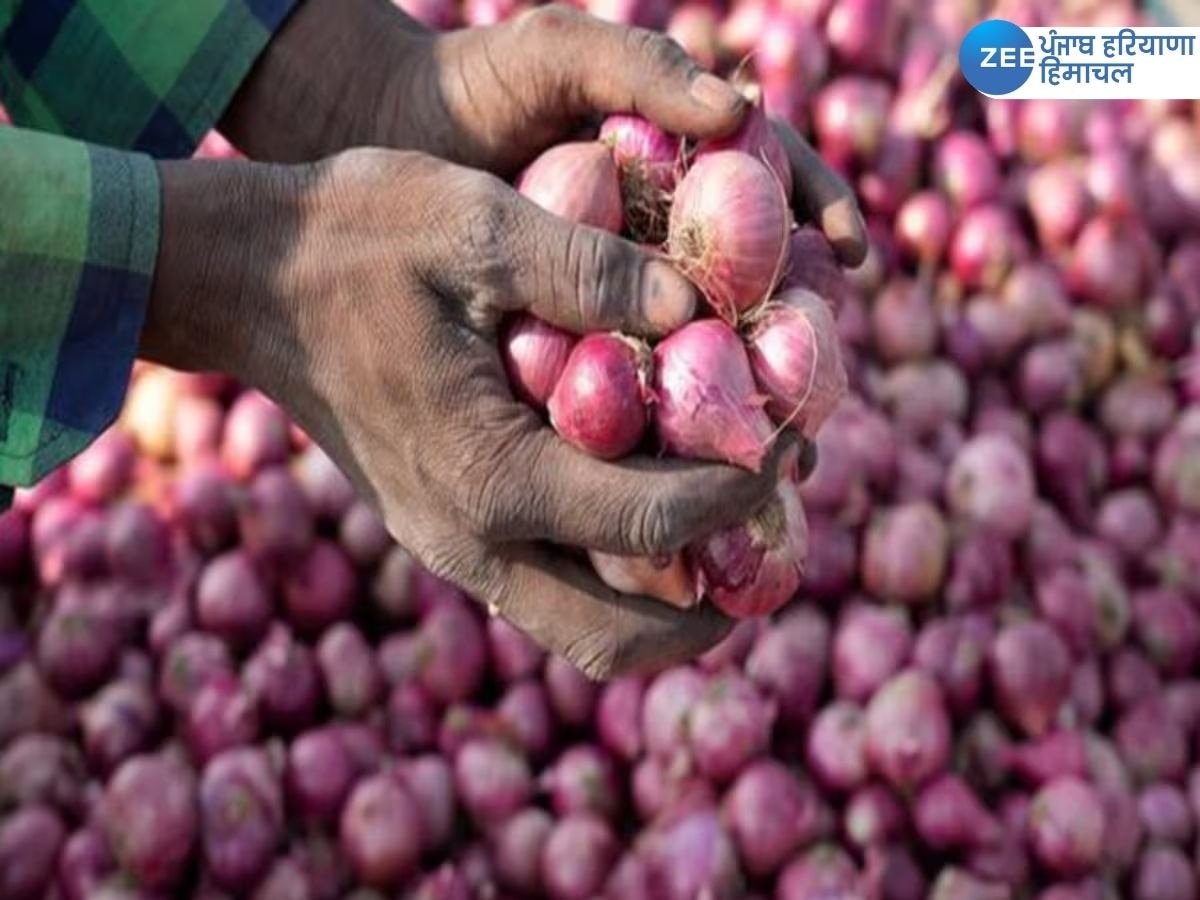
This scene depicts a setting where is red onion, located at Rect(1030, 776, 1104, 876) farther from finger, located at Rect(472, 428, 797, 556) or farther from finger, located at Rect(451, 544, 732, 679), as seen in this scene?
finger, located at Rect(472, 428, 797, 556)

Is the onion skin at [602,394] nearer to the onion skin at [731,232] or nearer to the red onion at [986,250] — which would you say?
the onion skin at [731,232]

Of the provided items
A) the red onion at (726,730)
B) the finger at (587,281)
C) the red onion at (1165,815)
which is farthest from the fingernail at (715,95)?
the red onion at (1165,815)

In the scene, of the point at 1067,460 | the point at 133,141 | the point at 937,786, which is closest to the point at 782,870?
the point at 937,786

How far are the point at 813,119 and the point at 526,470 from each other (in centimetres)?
149

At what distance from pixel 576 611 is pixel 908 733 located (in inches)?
30.5

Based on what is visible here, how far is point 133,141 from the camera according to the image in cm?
149

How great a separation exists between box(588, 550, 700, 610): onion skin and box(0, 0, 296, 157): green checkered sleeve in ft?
1.93

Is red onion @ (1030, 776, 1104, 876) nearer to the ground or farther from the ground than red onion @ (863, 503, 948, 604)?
nearer to the ground

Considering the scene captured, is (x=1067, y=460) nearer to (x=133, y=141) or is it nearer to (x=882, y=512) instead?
(x=882, y=512)

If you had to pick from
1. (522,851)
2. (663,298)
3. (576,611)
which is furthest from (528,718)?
(663,298)

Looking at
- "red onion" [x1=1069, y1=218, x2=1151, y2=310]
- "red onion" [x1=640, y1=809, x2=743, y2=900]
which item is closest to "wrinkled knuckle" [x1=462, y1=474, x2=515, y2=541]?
"red onion" [x1=640, y1=809, x2=743, y2=900]

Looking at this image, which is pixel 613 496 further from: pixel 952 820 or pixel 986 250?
pixel 986 250

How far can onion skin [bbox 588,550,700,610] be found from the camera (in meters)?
1.20

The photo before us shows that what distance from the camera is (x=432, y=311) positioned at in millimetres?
1104
